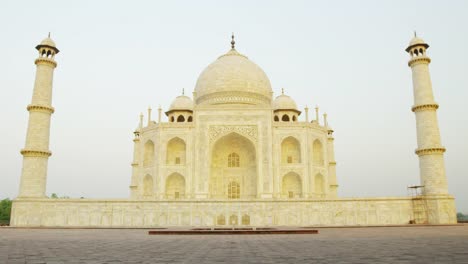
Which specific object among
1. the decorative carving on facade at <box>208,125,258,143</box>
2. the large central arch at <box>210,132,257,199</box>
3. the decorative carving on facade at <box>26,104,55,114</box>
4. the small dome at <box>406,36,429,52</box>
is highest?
the small dome at <box>406,36,429,52</box>

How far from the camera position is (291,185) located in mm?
25453

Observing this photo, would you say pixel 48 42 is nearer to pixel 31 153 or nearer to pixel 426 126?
pixel 31 153

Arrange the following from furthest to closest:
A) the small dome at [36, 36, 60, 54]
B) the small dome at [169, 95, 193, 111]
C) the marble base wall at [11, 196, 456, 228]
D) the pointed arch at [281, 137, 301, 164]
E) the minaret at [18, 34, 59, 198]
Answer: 1. the small dome at [169, 95, 193, 111]
2. the pointed arch at [281, 137, 301, 164]
3. the small dome at [36, 36, 60, 54]
4. the minaret at [18, 34, 59, 198]
5. the marble base wall at [11, 196, 456, 228]

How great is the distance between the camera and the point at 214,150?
2656cm

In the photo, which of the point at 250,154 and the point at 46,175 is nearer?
the point at 46,175

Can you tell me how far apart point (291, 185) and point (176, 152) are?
824cm

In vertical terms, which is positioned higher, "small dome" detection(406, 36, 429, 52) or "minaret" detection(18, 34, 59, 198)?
"small dome" detection(406, 36, 429, 52)

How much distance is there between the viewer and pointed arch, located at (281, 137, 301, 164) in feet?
85.3

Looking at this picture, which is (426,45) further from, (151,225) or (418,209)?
(151,225)

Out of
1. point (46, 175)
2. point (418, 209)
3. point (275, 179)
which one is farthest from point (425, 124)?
point (46, 175)

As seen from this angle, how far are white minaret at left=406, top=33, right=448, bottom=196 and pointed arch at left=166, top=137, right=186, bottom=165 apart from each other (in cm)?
1468

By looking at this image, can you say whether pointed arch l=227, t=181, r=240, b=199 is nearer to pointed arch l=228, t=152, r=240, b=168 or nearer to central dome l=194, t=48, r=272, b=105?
pointed arch l=228, t=152, r=240, b=168

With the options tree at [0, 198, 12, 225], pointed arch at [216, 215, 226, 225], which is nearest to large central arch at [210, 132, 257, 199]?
pointed arch at [216, 215, 226, 225]

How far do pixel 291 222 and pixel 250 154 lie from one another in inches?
333
